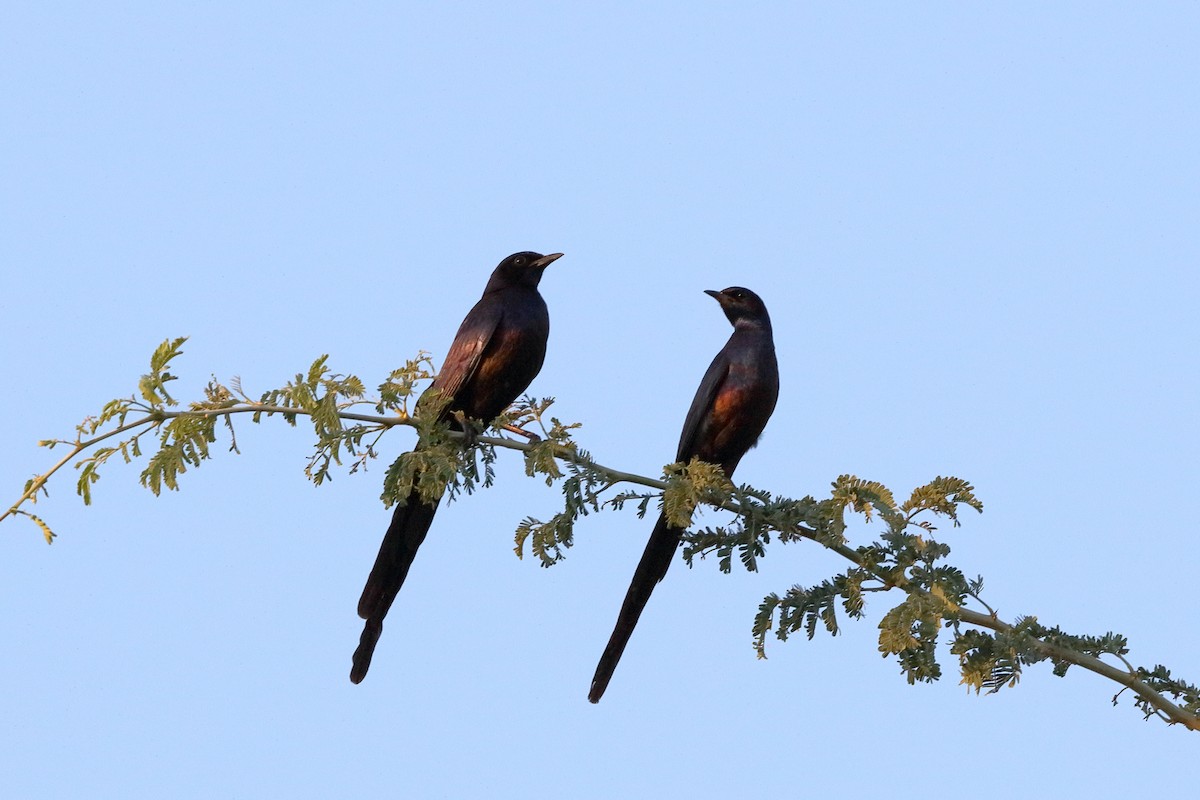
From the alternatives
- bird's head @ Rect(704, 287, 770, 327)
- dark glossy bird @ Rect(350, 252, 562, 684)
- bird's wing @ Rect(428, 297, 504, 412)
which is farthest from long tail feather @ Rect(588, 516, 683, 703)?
bird's head @ Rect(704, 287, 770, 327)

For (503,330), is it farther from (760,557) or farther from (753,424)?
(760,557)

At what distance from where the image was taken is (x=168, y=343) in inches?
187

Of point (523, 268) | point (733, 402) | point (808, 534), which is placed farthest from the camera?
point (523, 268)

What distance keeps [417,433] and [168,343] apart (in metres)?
0.97

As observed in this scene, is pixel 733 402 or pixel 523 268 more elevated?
pixel 523 268

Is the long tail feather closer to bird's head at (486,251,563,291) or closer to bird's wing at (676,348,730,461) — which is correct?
bird's wing at (676,348,730,461)

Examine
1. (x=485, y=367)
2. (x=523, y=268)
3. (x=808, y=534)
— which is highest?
(x=523, y=268)

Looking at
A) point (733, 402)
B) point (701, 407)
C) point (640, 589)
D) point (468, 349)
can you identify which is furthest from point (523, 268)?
point (640, 589)

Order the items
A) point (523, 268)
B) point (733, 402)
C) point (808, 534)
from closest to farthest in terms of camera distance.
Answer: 1. point (808, 534)
2. point (733, 402)
3. point (523, 268)

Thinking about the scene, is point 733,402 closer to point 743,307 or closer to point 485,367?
point 743,307

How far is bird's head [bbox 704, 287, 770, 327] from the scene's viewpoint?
23.3 ft

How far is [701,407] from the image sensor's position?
6777 mm

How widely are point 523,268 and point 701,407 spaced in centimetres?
116

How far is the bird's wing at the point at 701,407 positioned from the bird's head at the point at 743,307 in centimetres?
32
